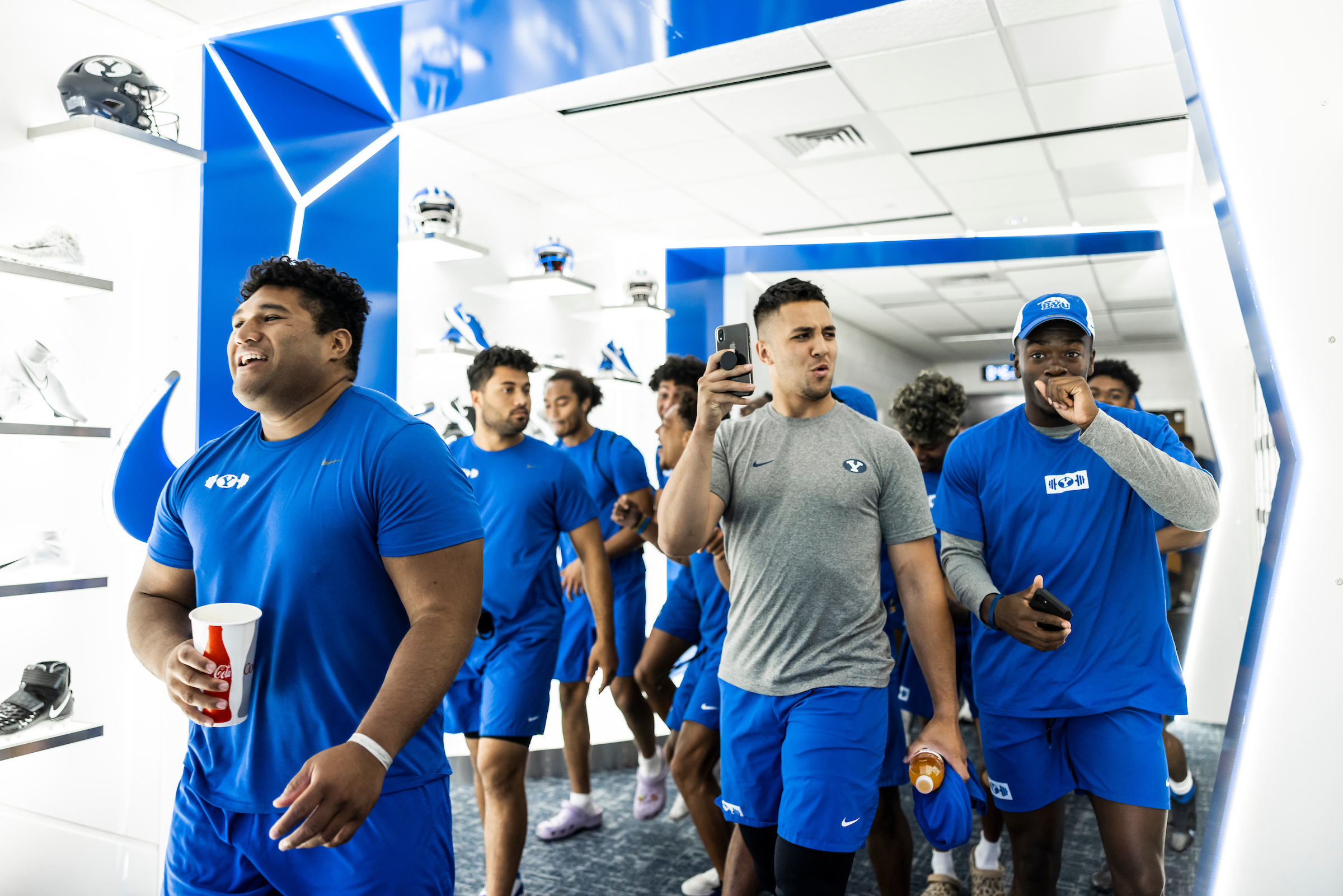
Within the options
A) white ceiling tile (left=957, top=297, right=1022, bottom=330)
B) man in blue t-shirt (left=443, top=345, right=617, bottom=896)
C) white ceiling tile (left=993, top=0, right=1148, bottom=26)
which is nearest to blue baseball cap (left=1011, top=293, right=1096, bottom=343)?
man in blue t-shirt (left=443, top=345, right=617, bottom=896)

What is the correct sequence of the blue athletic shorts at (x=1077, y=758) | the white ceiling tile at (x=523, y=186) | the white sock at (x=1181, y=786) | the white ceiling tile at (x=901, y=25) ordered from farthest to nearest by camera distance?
the white ceiling tile at (x=523, y=186)
the white sock at (x=1181, y=786)
the white ceiling tile at (x=901, y=25)
the blue athletic shorts at (x=1077, y=758)

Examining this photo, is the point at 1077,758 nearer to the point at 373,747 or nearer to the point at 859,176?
the point at 373,747

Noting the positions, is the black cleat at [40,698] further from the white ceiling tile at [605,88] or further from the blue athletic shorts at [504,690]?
the white ceiling tile at [605,88]

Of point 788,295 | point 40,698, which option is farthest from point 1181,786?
point 40,698

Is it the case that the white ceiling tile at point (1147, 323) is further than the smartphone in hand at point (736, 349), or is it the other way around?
the white ceiling tile at point (1147, 323)

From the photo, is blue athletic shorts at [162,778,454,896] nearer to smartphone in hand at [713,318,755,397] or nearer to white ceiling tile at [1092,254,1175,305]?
smartphone in hand at [713,318,755,397]

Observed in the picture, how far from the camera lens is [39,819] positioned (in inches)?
119

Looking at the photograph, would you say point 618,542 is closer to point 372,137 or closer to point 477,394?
point 477,394

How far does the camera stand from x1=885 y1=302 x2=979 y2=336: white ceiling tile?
396 inches

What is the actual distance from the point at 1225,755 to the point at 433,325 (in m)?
4.10

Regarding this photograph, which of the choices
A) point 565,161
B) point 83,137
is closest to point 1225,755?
point 83,137

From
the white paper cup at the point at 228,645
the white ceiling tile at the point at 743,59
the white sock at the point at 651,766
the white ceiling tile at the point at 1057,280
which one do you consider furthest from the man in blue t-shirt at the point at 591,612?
the white ceiling tile at the point at 1057,280

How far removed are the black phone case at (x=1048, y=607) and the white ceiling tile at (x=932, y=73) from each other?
268 centimetres

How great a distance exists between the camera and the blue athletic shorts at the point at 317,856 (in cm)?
150
